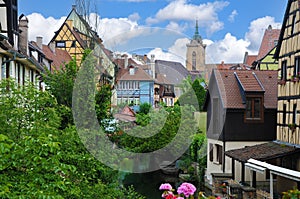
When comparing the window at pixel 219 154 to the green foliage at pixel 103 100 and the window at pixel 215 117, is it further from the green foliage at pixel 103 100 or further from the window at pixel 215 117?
the green foliage at pixel 103 100

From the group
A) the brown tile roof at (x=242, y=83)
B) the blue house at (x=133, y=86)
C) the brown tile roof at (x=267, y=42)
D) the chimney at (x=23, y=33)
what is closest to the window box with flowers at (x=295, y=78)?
the brown tile roof at (x=242, y=83)

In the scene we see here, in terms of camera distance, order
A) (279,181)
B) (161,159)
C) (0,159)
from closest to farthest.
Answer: (0,159), (279,181), (161,159)

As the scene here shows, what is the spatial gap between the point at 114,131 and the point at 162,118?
34.7ft

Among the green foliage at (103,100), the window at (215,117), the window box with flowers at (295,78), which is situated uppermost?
the window box with flowers at (295,78)

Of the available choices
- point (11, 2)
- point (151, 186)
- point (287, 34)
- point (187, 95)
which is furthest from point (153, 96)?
point (11, 2)

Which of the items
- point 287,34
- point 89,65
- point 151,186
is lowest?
point 151,186

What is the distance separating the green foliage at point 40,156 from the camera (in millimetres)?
5734

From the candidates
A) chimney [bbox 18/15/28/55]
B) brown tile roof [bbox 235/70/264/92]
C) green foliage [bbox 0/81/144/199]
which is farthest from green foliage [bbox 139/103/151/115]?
green foliage [bbox 0/81/144/199]

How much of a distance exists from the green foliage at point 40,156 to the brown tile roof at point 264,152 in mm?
6252

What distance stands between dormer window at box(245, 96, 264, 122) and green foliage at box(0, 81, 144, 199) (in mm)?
9895

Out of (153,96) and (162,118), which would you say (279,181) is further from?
(153,96)

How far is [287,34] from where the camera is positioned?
690 inches

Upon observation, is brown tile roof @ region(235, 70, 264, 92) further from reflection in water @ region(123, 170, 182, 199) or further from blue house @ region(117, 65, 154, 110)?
reflection in water @ region(123, 170, 182, 199)

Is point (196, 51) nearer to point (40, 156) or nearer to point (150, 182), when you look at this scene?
point (40, 156)
